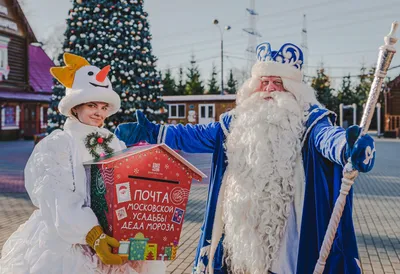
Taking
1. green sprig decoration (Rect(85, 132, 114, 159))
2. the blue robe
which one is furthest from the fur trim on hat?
green sprig decoration (Rect(85, 132, 114, 159))

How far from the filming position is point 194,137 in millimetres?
3250

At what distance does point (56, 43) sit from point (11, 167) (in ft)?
95.4

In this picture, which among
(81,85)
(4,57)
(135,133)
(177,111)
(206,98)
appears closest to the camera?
(81,85)

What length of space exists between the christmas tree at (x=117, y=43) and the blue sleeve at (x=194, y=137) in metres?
10.0

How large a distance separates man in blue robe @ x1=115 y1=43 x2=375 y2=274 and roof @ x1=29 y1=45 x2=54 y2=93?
26442mm

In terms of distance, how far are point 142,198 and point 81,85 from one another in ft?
2.72

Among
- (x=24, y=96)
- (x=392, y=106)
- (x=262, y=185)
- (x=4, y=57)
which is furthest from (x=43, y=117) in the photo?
(x=262, y=185)

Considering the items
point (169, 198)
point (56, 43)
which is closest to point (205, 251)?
point (169, 198)

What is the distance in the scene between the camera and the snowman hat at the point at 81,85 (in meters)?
A: 2.54

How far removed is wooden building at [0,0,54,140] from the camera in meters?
24.5

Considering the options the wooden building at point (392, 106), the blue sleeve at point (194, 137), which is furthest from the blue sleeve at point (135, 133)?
the wooden building at point (392, 106)

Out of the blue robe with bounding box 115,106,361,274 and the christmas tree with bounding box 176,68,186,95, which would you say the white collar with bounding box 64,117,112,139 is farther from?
the christmas tree with bounding box 176,68,186,95

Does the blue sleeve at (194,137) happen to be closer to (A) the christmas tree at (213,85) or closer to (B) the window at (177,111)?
(B) the window at (177,111)

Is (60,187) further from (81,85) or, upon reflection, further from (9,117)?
(9,117)
